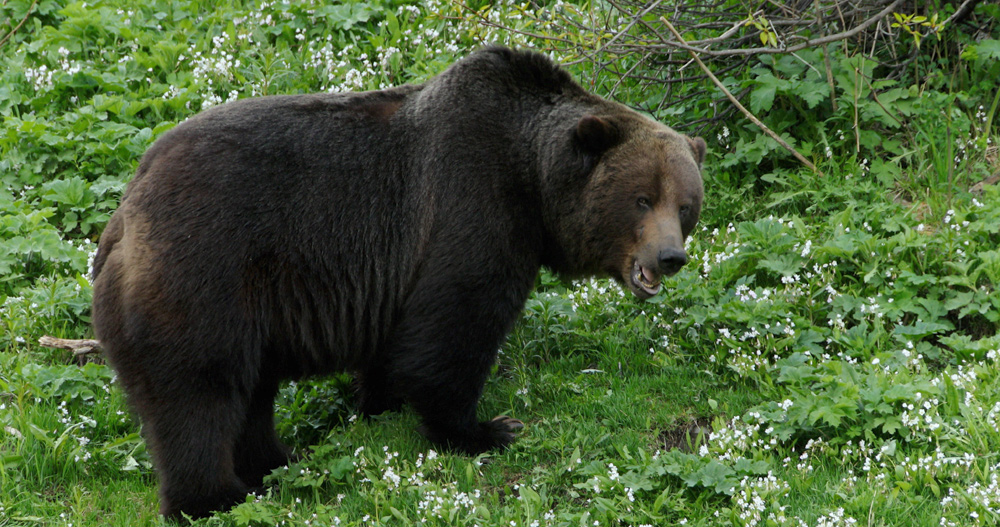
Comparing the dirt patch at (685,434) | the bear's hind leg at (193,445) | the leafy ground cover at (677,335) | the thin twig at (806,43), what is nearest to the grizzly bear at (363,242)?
the bear's hind leg at (193,445)

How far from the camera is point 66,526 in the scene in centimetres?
510

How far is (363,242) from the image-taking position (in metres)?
5.52

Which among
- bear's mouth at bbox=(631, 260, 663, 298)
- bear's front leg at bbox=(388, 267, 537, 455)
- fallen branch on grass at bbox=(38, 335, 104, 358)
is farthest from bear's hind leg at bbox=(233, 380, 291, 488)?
bear's mouth at bbox=(631, 260, 663, 298)

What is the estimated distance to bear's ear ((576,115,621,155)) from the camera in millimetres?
5461

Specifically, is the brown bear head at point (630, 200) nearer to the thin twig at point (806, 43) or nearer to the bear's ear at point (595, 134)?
→ the bear's ear at point (595, 134)

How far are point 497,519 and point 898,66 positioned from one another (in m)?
5.30

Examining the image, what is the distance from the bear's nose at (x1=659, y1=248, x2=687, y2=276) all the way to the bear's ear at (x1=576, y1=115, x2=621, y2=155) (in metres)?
0.72

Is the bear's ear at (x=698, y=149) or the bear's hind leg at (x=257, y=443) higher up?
the bear's ear at (x=698, y=149)

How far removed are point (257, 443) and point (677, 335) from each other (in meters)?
2.76

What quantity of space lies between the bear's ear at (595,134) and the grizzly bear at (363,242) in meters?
0.01

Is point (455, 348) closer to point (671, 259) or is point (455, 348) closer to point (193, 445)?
point (671, 259)

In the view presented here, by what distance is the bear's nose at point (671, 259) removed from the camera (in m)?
5.31

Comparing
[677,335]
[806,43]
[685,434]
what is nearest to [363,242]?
[685,434]

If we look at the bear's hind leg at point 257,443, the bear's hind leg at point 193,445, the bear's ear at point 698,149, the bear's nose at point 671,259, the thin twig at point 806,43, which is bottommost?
the bear's hind leg at point 257,443
